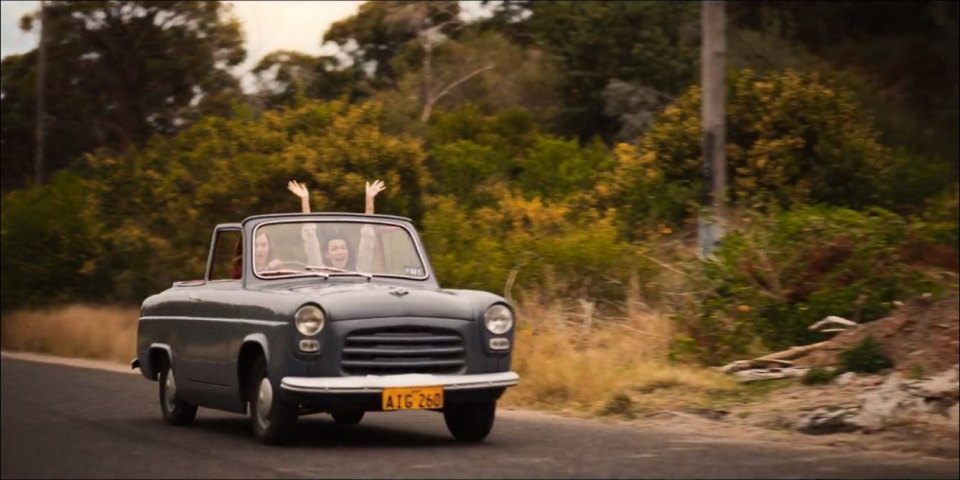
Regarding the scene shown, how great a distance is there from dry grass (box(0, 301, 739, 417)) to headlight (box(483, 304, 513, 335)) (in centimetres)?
317

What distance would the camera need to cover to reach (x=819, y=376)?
15156 millimetres

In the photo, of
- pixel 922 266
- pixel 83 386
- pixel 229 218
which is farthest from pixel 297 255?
pixel 229 218

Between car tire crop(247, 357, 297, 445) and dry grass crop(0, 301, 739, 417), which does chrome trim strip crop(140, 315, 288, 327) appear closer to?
car tire crop(247, 357, 297, 445)

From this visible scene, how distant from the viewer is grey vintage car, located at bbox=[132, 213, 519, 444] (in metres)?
11.2

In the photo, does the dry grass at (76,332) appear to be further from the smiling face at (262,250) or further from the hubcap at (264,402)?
the hubcap at (264,402)

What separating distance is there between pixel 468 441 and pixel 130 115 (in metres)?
49.6

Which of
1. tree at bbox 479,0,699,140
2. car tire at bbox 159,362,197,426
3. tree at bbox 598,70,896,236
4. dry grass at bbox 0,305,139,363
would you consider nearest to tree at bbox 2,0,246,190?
tree at bbox 479,0,699,140

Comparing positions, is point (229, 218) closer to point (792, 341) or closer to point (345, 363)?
point (792, 341)

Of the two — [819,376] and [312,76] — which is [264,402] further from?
[312,76]

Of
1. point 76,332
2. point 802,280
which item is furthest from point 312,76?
point 802,280

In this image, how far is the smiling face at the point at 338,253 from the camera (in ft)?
42.1

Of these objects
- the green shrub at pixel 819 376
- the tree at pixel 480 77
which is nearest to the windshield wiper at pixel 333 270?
the green shrub at pixel 819 376

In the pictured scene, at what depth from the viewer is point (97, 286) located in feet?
111

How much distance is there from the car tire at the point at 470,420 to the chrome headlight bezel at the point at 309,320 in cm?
140
